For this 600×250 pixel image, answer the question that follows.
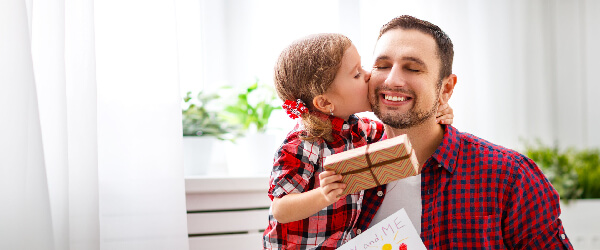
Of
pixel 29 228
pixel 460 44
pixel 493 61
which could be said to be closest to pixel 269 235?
pixel 29 228

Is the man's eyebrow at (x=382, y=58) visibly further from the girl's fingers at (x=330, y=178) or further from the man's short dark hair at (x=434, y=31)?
the girl's fingers at (x=330, y=178)

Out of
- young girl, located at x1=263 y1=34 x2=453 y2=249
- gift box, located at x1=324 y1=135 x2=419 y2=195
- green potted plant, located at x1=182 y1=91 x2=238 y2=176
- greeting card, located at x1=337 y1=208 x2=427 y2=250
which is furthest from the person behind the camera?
green potted plant, located at x1=182 y1=91 x2=238 y2=176

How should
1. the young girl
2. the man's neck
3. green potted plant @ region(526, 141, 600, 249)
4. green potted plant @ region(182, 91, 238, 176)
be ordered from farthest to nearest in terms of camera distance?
green potted plant @ region(526, 141, 600, 249)
green potted plant @ region(182, 91, 238, 176)
the man's neck
the young girl

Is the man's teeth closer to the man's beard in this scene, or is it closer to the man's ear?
the man's beard

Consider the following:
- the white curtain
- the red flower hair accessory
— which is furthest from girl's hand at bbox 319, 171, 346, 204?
the white curtain

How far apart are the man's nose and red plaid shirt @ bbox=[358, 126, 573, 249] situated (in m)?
0.17

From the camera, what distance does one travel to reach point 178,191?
1.40 meters

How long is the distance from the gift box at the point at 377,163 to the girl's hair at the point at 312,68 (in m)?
0.21

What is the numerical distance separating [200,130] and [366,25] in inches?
32.2

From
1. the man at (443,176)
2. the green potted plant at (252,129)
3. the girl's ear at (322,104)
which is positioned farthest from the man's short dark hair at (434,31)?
the green potted plant at (252,129)

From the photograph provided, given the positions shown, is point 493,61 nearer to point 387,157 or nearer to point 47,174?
point 387,157

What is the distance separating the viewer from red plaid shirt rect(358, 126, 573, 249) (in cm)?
112

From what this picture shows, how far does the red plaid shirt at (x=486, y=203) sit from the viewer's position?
1.12m

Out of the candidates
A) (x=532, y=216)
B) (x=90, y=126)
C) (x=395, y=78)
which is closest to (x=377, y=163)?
(x=395, y=78)
